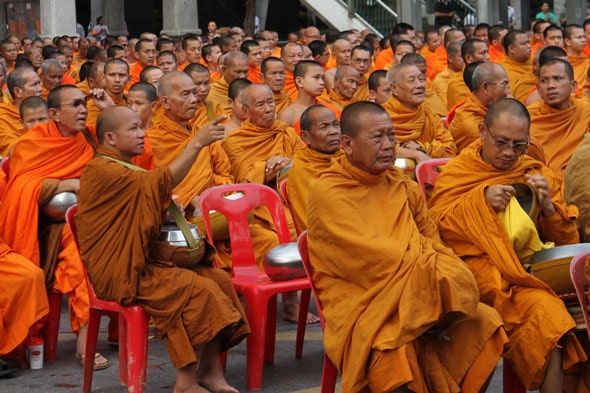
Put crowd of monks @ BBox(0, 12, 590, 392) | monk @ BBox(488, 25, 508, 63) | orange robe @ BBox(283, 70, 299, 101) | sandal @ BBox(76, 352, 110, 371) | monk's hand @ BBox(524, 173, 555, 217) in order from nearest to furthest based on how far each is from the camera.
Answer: crowd of monks @ BBox(0, 12, 590, 392)
monk's hand @ BBox(524, 173, 555, 217)
sandal @ BBox(76, 352, 110, 371)
orange robe @ BBox(283, 70, 299, 101)
monk @ BBox(488, 25, 508, 63)

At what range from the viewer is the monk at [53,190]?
22.6ft

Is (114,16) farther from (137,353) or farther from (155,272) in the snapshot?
(137,353)

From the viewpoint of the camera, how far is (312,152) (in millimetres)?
7141

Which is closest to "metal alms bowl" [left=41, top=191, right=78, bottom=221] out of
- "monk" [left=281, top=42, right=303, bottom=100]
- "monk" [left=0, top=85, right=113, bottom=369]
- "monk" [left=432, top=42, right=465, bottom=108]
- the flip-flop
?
"monk" [left=0, top=85, right=113, bottom=369]

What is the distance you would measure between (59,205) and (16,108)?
2.65 meters

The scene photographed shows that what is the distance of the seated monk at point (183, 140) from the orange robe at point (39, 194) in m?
0.93

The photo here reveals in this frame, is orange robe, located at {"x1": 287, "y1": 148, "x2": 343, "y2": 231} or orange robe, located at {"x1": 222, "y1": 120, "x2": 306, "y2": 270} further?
orange robe, located at {"x1": 222, "y1": 120, "x2": 306, "y2": 270}

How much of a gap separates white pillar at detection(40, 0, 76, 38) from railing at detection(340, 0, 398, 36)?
6.27 meters

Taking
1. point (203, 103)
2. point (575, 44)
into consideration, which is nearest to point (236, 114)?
point (203, 103)

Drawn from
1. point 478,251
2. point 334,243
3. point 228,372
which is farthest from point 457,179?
point 228,372

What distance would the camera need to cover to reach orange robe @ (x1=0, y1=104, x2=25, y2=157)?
29.8ft

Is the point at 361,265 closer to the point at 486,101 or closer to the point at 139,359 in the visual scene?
the point at 139,359

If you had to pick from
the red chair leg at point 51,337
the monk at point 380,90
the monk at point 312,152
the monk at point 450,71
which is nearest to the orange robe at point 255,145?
the monk at point 312,152

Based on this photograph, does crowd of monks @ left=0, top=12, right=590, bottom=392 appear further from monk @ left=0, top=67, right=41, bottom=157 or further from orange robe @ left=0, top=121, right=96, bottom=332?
monk @ left=0, top=67, right=41, bottom=157
